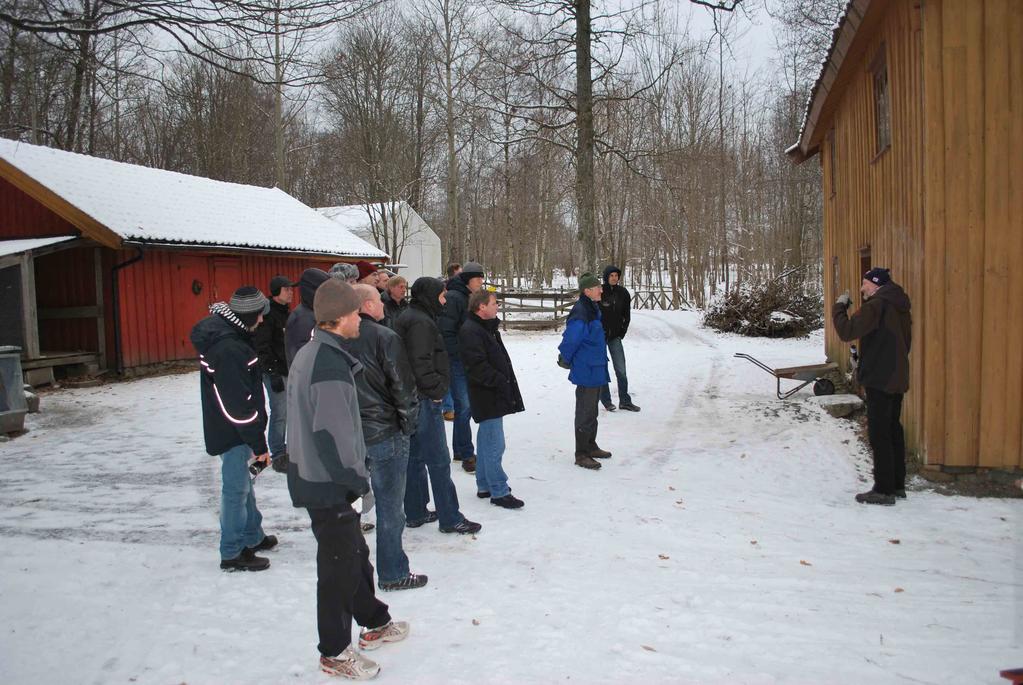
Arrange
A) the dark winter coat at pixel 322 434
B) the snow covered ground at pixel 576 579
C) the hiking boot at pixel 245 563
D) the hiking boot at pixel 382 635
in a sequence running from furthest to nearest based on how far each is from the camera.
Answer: the hiking boot at pixel 245 563, the hiking boot at pixel 382 635, the snow covered ground at pixel 576 579, the dark winter coat at pixel 322 434

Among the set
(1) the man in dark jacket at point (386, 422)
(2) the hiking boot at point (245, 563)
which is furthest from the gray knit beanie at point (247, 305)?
(2) the hiking boot at point (245, 563)

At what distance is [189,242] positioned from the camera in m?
14.7

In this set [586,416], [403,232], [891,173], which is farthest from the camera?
[403,232]

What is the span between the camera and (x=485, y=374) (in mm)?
5527

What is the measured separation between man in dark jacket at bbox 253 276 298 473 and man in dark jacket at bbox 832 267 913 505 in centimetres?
505

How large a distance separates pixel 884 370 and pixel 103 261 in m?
14.0

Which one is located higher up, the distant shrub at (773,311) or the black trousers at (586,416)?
the distant shrub at (773,311)

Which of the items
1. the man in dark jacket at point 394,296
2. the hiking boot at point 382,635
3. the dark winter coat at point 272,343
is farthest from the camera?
the dark winter coat at point 272,343

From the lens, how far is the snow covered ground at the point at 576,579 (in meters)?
3.42

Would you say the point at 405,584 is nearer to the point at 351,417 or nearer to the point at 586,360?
the point at 351,417

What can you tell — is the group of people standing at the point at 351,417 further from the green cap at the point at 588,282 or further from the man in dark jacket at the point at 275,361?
the green cap at the point at 588,282

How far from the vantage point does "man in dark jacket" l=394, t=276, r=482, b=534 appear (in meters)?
4.75

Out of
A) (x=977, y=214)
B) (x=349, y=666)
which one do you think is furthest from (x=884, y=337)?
(x=349, y=666)

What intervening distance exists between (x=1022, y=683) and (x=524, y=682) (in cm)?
191
